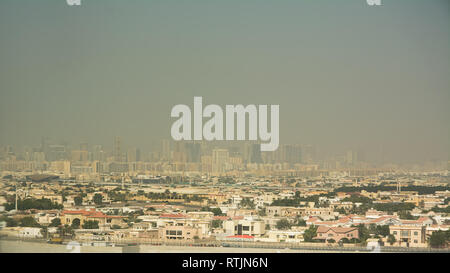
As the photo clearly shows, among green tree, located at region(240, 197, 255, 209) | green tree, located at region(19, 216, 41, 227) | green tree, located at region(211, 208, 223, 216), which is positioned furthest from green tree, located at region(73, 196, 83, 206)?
green tree, located at region(240, 197, 255, 209)

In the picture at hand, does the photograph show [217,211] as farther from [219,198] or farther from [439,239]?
[439,239]

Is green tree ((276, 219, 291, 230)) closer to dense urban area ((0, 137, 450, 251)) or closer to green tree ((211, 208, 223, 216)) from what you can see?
dense urban area ((0, 137, 450, 251))

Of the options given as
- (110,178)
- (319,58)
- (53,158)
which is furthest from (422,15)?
(53,158)

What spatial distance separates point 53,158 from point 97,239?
75 cm

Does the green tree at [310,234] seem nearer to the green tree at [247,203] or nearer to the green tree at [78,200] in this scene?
the green tree at [247,203]

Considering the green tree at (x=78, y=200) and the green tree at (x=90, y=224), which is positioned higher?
the green tree at (x=78, y=200)

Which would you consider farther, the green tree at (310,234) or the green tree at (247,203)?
the green tree at (247,203)

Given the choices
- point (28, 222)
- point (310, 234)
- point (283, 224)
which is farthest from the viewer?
point (283, 224)

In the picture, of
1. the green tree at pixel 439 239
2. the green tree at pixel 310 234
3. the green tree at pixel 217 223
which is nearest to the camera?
the green tree at pixel 439 239

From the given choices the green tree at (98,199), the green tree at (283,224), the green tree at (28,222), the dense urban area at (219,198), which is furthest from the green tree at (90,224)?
the green tree at (283,224)

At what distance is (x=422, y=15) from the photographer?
188 inches

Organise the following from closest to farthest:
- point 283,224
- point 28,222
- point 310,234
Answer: point 28,222 < point 310,234 < point 283,224

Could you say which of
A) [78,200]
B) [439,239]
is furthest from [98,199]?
[439,239]

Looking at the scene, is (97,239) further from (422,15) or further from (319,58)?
(422,15)
